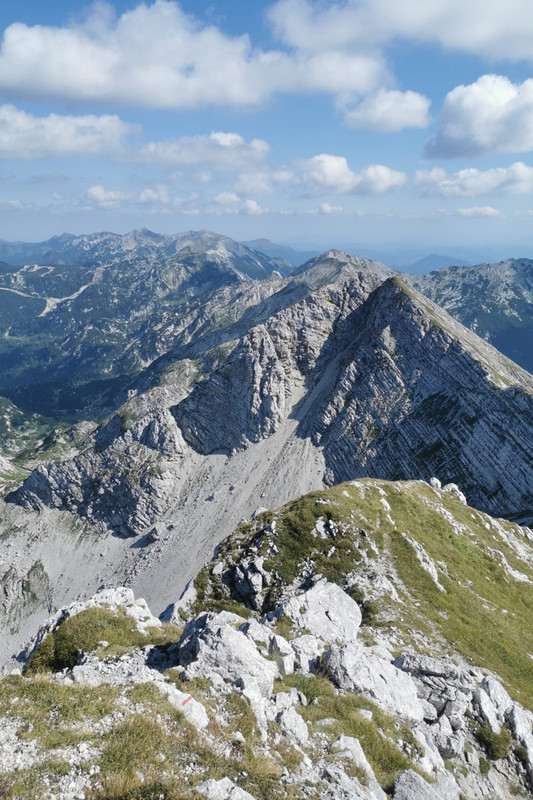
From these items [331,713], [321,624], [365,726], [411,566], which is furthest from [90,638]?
[411,566]

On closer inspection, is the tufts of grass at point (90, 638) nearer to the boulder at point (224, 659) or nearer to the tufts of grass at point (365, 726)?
the boulder at point (224, 659)

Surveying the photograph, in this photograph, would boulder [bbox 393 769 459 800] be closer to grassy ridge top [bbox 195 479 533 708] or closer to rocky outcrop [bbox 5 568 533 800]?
rocky outcrop [bbox 5 568 533 800]

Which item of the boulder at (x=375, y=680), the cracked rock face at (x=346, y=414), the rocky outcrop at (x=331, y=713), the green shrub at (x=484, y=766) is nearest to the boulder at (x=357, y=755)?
the rocky outcrop at (x=331, y=713)

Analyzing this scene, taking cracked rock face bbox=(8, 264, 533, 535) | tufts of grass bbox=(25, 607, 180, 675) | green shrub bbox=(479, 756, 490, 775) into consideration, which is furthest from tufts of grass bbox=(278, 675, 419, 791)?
cracked rock face bbox=(8, 264, 533, 535)

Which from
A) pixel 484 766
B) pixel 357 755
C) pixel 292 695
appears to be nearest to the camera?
pixel 357 755

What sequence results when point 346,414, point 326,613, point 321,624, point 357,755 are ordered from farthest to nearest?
point 346,414
point 326,613
point 321,624
point 357,755

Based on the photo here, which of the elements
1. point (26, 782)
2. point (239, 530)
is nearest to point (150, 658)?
point (26, 782)

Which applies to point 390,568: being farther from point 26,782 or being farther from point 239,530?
point 26,782

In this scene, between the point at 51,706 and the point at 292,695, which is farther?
the point at 292,695

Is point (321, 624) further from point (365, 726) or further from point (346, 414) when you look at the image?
point (346, 414)
